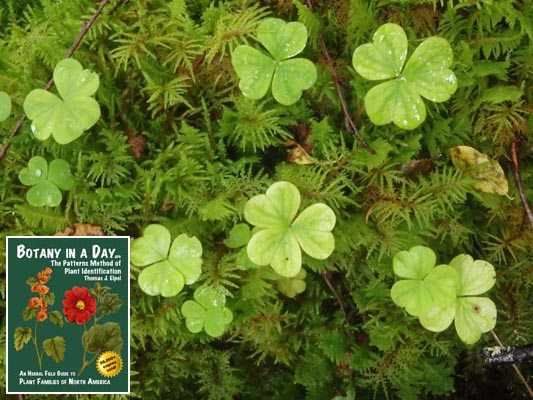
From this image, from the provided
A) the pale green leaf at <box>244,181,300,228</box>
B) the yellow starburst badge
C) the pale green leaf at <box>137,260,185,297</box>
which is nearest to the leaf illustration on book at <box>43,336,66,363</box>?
the yellow starburst badge

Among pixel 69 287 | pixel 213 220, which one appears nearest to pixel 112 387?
pixel 69 287

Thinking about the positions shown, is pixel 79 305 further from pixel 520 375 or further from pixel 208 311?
pixel 520 375

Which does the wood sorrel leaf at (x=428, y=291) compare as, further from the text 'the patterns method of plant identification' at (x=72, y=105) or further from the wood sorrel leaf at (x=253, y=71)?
the text 'the patterns method of plant identification' at (x=72, y=105)

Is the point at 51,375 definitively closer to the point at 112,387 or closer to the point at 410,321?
the point at 112,387

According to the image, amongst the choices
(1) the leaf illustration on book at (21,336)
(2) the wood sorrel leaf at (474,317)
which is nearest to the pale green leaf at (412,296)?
(2) the wood sorrel leaf at (474,317)

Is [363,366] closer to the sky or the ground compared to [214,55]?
closer to the ground

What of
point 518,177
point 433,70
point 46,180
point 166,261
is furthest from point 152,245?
point 518,177
